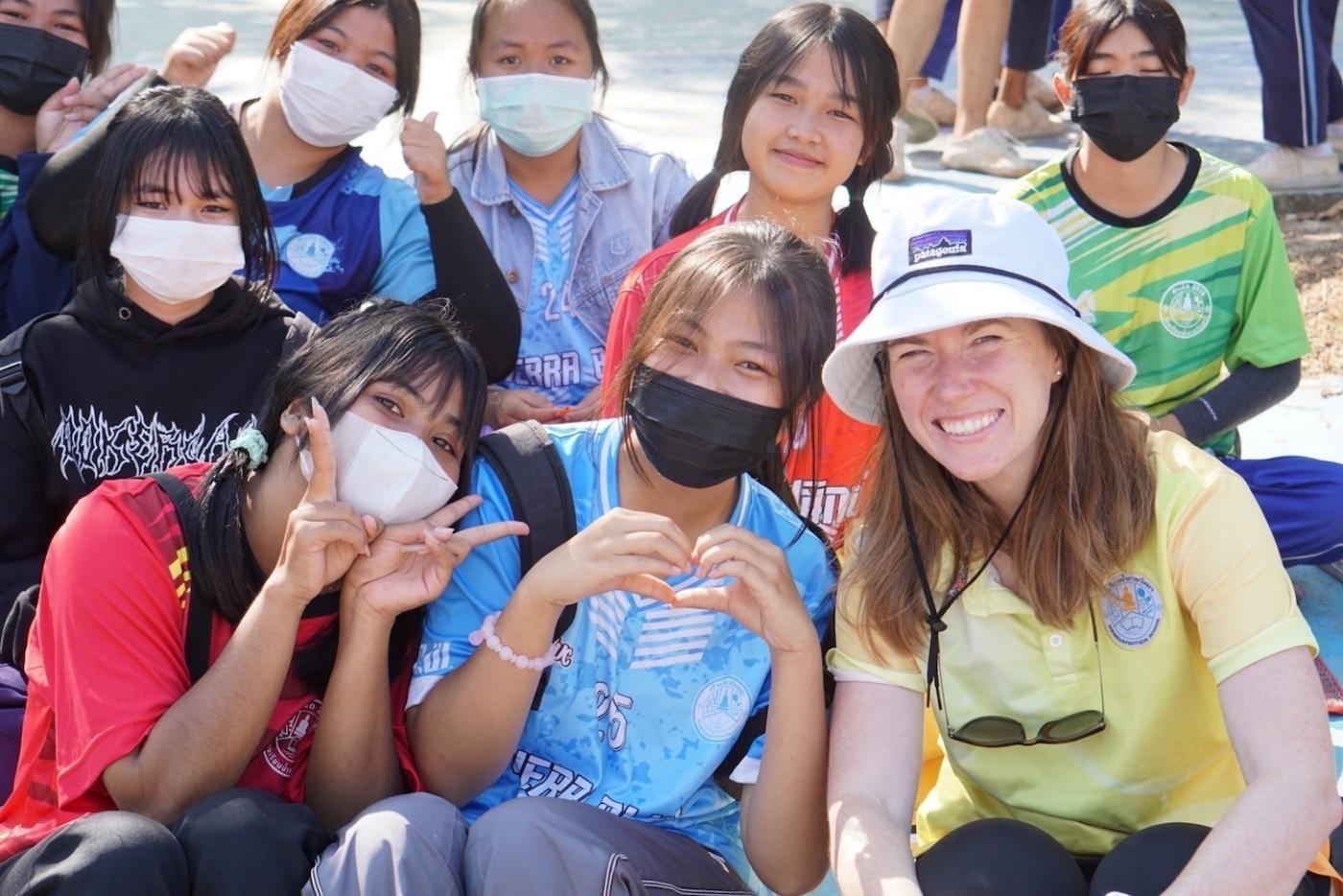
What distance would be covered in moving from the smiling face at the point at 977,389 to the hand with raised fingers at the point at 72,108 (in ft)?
6.81

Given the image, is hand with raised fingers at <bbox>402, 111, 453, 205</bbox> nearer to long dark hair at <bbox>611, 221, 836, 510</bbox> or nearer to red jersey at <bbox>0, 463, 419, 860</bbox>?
long dark hair at <bbox>611, 221, 836, 510</bbox>

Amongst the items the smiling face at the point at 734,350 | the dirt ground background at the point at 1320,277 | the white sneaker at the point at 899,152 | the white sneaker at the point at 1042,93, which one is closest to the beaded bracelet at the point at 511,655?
the smiling face at the point at 734,350

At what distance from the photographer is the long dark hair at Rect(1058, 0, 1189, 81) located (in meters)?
3.34

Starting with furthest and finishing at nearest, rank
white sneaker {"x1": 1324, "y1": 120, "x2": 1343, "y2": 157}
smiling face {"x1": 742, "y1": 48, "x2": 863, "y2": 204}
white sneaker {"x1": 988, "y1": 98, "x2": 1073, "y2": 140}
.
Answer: white sneaker {"x1": 988, "y1": 98, "x2": 1073, "y2": 140}
white sneaker {"x1": 1324, "y1": 120, "x2": 1343, "y2": 157}
smiling face {"x1": 742, "y1": 48, "x2": 863, "y2": 204}

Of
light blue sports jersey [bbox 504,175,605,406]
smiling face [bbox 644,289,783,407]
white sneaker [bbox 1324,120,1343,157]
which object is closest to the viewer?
smiling face [bbox 644,289,783,407]

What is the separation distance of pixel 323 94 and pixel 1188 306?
77.2 inches

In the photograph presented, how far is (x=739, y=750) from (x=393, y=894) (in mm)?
579

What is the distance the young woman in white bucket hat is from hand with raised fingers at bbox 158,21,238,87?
1904mm

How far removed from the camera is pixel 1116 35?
131 inches

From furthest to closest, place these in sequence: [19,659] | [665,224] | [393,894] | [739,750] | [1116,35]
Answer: [665,224] → [1116,35] → [19,659] → [739,750] → [393,894]

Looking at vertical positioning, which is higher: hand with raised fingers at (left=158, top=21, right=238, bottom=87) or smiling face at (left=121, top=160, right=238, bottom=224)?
hand with raised fingers at (left=158, top=21, right=238, bottom=87)

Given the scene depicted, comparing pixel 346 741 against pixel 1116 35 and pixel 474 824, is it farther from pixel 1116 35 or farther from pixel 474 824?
pixel 1116 35

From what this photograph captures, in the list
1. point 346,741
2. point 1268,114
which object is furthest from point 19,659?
point 1268,114

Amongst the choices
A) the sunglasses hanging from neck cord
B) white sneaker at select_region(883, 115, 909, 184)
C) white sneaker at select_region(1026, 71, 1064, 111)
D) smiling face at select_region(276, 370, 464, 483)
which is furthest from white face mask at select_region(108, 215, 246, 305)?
white sneaker at select_region(1026, 71, 1064, 111)
